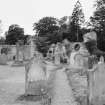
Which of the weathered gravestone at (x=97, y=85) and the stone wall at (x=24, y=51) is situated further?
the stone wall at (x=24, y=51)

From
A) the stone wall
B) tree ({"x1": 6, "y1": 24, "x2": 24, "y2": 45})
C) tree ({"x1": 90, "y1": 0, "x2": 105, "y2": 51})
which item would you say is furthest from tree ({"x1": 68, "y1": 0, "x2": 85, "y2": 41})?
→ tree ({"x1": 6, "y1": 24, "x2": 24, "y2": 45})

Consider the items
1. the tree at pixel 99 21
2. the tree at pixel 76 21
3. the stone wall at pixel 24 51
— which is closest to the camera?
the stone wall at pixel 24 51

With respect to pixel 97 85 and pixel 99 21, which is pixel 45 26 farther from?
pixel 97 85

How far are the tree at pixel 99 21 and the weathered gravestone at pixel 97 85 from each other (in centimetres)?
3589

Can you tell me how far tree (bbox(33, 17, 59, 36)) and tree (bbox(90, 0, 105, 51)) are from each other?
51.2 ft

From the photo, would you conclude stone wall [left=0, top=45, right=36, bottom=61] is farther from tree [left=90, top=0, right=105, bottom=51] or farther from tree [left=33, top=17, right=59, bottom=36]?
tree [left=33, top=17, right=59, bottom=36]

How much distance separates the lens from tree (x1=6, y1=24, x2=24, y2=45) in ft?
197

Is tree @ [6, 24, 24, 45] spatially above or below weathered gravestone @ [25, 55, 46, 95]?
above

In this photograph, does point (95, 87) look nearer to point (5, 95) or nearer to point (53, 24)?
point (5, 95)

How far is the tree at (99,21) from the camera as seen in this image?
4131 cm

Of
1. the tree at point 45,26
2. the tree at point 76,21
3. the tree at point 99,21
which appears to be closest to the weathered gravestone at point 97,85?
the tree at point 99,21

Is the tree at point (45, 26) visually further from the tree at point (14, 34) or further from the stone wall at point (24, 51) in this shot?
the stone wall at point (24, 51)

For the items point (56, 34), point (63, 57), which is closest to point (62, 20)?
point (56, 34)

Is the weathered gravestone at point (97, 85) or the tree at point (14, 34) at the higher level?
the tree at point (14, 34)
